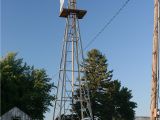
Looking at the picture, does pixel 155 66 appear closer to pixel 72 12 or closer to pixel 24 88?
pixel 72 12

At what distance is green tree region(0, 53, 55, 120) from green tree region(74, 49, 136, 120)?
12.6m

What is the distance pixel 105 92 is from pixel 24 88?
21.4 m

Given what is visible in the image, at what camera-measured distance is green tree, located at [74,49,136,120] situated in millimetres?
66438

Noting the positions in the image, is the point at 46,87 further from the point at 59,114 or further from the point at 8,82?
the point at 59,114

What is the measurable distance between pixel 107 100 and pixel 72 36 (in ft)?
115

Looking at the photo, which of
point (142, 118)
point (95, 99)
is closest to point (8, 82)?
point (95, 99)

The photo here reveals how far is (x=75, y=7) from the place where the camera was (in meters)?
32.9

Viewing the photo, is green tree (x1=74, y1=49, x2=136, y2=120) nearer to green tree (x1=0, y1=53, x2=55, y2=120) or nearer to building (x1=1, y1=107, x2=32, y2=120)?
green tree (x1=0, y1=53, x2=55, y2=120)

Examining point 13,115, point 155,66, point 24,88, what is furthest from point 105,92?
point 155,66

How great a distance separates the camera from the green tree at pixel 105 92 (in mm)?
66438

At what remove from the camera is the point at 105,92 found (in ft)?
224

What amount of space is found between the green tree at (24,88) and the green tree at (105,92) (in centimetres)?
1260

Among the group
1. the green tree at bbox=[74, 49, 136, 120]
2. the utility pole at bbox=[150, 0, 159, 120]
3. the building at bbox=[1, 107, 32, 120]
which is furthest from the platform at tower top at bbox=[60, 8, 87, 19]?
the green tree at bbox=[74, 49, 136, 120]

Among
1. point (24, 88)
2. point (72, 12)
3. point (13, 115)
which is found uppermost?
point (72, 12)
